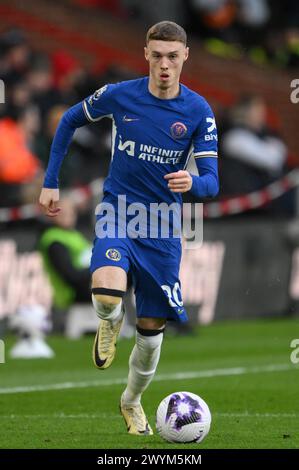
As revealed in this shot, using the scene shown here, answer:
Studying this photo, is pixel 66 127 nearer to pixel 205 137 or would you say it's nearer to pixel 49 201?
pixel 49 201

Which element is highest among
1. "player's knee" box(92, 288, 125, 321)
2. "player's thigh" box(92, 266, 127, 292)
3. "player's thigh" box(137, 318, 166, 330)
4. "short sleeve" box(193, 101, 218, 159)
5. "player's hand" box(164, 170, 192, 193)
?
"short sleeve" box(193, 101, 218, 159)

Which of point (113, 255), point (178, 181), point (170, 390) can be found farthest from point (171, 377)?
point (178, 181)

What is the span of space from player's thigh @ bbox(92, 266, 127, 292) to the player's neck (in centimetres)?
116

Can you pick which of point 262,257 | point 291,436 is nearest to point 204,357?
point 262,257

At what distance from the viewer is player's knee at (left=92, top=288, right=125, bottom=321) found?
29.1ft

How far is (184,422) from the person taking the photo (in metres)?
8.77

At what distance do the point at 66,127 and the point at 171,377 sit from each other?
4.08m

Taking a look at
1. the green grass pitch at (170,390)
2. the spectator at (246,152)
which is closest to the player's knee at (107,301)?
the green grass pitch at (170,390)

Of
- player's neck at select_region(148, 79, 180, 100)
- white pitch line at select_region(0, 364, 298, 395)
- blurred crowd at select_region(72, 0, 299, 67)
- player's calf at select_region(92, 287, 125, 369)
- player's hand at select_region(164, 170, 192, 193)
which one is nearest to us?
player's hand at select_region(164, 170, 192, 193)

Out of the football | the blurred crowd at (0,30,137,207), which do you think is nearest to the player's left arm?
the football

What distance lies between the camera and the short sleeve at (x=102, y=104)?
938cm

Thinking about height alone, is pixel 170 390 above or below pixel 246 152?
below

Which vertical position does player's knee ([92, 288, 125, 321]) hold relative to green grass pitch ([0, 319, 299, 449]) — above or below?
above

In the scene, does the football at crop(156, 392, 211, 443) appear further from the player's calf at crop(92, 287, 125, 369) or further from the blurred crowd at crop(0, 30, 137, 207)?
the blurred crowd at crop(0, 30, 137, 207)
